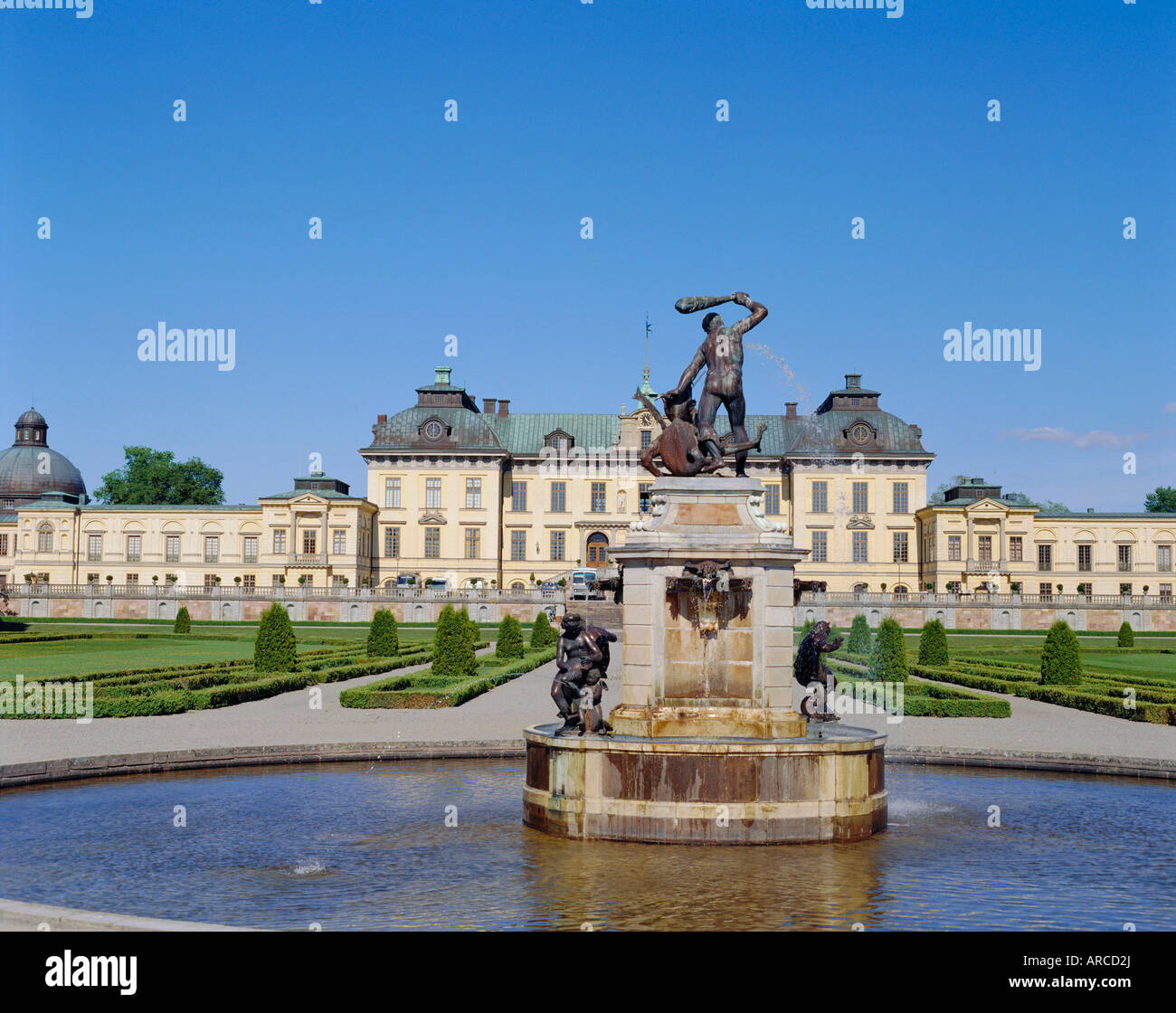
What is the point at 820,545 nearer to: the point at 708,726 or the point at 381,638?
the point at 381,638

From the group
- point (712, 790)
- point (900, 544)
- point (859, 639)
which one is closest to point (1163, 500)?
point (900, 544)

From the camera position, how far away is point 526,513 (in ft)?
279

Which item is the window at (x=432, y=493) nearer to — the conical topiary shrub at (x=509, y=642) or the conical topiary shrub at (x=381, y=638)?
the conical topiary shrub at (x=509, y=642)

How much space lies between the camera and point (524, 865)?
35.2ft

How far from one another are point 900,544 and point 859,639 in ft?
145

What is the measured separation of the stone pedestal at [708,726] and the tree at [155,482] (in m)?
99.1

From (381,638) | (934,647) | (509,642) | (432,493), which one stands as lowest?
(509,642)

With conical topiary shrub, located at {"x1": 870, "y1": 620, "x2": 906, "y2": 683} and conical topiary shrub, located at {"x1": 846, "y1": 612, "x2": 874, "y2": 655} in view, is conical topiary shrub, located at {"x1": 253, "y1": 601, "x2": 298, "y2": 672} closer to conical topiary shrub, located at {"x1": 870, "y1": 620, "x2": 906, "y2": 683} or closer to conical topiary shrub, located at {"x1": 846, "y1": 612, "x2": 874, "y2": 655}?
conical topiary shrub, located at {"x1": 870, "y1": 620, "x2": 906, "y2": 683}

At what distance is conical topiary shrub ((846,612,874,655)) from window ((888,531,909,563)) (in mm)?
40730

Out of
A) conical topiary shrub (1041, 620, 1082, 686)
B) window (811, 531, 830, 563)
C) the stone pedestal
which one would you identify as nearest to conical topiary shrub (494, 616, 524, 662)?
conical topiary shrub (1041, 620, 1082, 686)

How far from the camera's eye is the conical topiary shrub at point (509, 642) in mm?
40812

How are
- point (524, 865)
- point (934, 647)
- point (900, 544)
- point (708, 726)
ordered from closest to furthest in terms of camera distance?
point (524, 865), point (708, 726), point (934, 647), point (900, 544)

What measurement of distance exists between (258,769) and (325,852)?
573 centimetres
